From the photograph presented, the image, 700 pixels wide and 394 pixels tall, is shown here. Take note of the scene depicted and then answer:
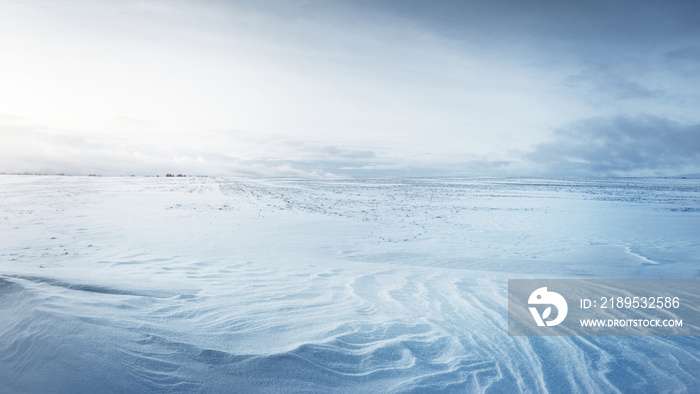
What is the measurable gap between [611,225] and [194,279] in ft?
42.0

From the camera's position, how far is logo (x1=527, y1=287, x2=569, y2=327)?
4414 mm

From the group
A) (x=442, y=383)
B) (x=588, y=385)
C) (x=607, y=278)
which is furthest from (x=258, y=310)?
(x=607, y=278)

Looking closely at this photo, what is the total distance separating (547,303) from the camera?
490cm

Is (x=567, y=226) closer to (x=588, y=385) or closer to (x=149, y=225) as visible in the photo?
(x=588, y=385)

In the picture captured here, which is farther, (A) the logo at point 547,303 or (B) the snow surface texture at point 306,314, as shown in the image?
(A) the logo at point 547,303

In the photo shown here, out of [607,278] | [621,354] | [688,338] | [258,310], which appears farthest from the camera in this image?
[607,278]

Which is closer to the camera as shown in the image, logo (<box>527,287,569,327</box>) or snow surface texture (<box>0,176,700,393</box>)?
snow surface texture (<box>0,176,700,393</box>)

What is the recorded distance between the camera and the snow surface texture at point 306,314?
3.10m

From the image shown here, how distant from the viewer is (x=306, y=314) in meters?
4.38

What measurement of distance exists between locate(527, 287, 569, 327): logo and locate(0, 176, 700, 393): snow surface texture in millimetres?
424

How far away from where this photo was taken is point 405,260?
24.1 ft

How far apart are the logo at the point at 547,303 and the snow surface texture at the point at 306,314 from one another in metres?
0.42

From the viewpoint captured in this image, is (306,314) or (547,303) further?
(547,303)

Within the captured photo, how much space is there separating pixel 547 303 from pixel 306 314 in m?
3.32
